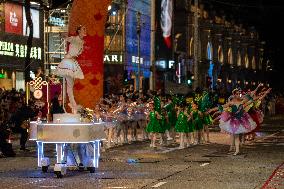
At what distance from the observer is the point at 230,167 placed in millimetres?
20625

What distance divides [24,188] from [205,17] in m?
91.7

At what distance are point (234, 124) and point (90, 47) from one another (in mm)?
6230

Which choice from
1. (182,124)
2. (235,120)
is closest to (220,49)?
(182,124)

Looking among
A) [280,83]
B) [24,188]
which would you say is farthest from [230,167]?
[280,83]

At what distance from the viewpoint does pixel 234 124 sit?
25.6 metres

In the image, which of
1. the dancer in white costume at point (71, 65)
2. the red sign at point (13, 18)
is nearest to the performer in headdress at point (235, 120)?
the dancer in white costume at point (71, 65)

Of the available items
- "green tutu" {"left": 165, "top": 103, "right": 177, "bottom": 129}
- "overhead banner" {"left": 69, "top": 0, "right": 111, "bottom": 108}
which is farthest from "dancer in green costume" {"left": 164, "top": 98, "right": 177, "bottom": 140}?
"overhead banner" {"left": 69, "top": 0, "right": 111, "bottom": 108}

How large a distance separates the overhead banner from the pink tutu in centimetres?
530

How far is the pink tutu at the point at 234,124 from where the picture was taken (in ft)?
83.8

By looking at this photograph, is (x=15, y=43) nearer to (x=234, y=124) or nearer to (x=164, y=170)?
(x=234, y=124)

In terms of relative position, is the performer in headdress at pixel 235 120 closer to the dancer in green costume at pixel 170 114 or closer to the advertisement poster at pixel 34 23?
the dancer in green costume at pixel 170 114

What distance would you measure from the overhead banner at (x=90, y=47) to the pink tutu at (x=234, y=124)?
17.4 ft

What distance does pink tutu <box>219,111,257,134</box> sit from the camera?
2555 cm

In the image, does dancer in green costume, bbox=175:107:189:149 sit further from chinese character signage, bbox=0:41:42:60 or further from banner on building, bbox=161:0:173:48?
banner on building, bbox=161:0:173:48
